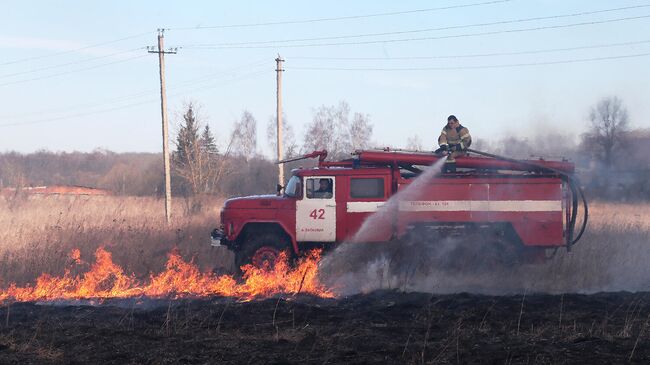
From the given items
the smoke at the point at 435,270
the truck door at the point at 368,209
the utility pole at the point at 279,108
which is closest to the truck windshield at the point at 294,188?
the truck door at the point at 368,209

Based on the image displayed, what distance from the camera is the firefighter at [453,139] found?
14125mm

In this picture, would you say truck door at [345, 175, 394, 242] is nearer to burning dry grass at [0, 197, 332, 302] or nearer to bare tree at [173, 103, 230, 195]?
burning dry grass at [0, 197, 332, 302]

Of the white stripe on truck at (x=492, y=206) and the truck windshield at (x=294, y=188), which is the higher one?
the truck windshield at (x=294, y=188)

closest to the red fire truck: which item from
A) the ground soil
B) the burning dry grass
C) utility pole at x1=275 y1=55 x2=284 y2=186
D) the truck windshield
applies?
the truck windshield

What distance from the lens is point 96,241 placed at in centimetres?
1833

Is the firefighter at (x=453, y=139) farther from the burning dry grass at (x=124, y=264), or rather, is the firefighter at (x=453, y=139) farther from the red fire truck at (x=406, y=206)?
the burning dry grass at (x=124, y=264)

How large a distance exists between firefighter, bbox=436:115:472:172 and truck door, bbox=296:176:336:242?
257 cm

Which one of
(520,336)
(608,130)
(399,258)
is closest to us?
(520,336)

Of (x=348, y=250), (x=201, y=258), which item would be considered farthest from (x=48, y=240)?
(x=348, y=250)

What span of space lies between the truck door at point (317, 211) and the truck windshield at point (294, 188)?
17 centimetres

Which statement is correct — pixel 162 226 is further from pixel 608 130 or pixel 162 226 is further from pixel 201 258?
pixel 608 130

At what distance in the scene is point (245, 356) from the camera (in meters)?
7.75

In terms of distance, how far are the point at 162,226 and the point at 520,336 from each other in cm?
1553

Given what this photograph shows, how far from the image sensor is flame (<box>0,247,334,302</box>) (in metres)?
12.4
